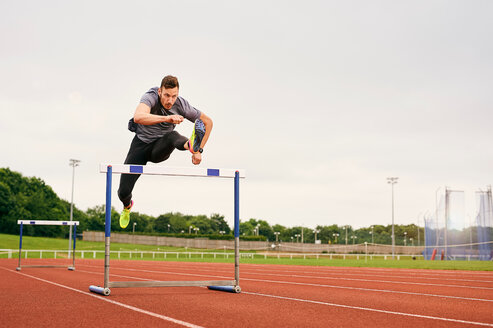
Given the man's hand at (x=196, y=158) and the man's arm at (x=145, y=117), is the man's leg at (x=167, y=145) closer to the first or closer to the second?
the man's hand at (x=196, y=158)

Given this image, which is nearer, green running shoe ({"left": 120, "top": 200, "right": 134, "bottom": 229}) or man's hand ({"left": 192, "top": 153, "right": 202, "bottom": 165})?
man's hand ({"left": 192, "top": 153, "right": 202, "bottom": 165})

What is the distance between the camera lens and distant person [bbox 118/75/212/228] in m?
8.34

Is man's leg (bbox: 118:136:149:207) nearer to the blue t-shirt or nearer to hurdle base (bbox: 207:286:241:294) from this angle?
the blue t-shirt

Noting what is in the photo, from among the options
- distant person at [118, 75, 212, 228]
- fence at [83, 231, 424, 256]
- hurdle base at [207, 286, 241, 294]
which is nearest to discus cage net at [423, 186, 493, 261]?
fence at [83, 231, 424, 256]

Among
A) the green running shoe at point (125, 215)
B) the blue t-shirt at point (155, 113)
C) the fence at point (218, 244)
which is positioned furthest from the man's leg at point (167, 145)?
the fence at point (218, 244)

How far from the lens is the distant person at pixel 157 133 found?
8.34 m

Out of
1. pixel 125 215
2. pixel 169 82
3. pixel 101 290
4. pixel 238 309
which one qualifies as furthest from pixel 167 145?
pixel 238 309

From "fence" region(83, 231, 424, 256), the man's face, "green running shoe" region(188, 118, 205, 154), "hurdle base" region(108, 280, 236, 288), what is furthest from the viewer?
"fence" region(83, 231, 424, 256)

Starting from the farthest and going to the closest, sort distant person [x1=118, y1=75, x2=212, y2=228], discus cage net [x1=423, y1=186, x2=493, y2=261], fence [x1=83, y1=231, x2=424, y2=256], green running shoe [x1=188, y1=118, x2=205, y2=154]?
1. fence [x1=83, y1=231, x2=424, y2=256]
2. discus cage net [x1=423, y1=186, x2=493, y2=261]
3. distant person [x1=118, y1=75, x2=212, y2=228]
4. green running shoe [x1=188, y1=118, x2=205, y2=154]

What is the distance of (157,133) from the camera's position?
8.73 metres

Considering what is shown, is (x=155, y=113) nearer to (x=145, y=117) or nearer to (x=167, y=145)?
(x=145, y=117)

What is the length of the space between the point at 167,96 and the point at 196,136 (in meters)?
0.94

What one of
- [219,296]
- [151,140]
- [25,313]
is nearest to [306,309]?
[219,296]

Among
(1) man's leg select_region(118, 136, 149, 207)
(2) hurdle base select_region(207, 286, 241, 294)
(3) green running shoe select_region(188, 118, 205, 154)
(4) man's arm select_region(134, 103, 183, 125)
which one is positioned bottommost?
(2) hurdle base select_region(207, 286, 241, 294)
